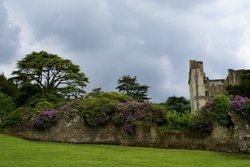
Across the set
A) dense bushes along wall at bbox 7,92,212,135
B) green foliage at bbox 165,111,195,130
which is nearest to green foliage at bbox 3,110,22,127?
dense bushes along wall at bbox 7,92,212,135

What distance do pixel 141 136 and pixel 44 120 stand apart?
24.5 feet

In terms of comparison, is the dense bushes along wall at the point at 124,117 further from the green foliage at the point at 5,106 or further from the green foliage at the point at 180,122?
the green foliage at the point at 5,106

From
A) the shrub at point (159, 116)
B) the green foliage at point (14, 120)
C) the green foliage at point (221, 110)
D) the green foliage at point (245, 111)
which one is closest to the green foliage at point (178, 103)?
the shrub at point (159, 116)

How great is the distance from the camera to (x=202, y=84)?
216ft

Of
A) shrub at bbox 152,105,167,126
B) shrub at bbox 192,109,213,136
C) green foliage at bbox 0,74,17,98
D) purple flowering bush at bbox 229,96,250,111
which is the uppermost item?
green foliage at bbox 0,74,17,98

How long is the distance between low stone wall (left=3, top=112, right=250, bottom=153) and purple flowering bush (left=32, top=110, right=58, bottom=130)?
0.38 m

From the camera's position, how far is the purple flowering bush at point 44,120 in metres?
30.6

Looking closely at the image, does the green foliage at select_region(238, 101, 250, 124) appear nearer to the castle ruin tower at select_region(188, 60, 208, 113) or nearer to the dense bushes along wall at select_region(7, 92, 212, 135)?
the dense bushes along wall at select_region(7, 92, 212, 135)

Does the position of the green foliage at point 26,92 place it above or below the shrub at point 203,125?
above

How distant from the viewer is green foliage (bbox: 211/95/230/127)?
2844 centimetres

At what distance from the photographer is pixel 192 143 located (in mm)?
28500

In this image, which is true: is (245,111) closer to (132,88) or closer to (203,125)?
(203,125)

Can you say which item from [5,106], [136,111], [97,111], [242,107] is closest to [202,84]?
[5,106]

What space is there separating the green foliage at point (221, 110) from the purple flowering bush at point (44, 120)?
38.8 ft
